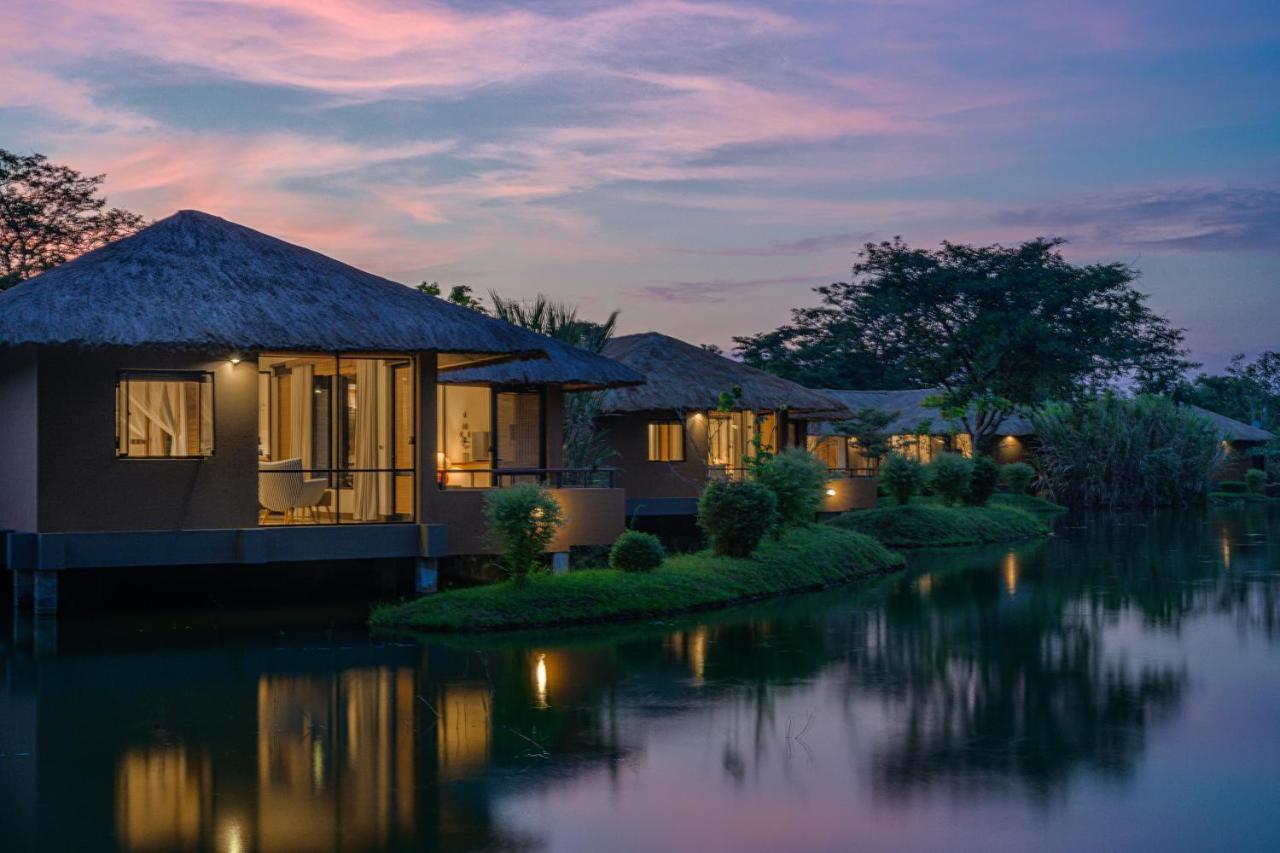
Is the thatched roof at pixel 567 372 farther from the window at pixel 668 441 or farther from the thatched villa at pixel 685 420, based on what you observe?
the window at pixel 668 441

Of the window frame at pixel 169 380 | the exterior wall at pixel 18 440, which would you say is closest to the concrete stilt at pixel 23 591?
the exterior wall at pixel 18 440

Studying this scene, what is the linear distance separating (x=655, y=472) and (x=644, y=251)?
5724mm

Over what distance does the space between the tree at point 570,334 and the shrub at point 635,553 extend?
5.83 metres

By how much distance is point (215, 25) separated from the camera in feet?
61.3

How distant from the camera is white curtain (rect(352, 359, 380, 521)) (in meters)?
17.5

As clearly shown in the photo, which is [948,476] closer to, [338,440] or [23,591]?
[338,440]

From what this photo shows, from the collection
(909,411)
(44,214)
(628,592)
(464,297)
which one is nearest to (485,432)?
(464,297)

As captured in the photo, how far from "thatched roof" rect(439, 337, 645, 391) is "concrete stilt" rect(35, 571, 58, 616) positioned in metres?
6.31

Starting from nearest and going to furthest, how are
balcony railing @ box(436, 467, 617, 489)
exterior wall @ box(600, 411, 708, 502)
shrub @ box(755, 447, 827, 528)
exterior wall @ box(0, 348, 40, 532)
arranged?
exterior wall @ box(0, 348, 40, 532)
balcony railing @ box(436, 467, 617, 489)
shrub @ box(755, 447, 827, 528)
exterior wall @ box(600, 411, 708, 502)

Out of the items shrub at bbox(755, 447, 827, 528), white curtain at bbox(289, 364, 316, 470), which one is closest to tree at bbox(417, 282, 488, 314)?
white curtain at bbox(289, 364, 316, 470)

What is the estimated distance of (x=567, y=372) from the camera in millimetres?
19797

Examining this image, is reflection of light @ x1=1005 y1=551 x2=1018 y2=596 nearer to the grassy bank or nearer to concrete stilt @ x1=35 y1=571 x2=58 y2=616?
the grassy bank

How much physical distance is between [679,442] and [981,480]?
7.27 m

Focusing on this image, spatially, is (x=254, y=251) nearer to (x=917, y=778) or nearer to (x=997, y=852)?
(x=917, y=778)
